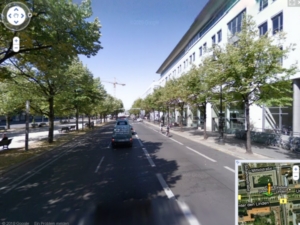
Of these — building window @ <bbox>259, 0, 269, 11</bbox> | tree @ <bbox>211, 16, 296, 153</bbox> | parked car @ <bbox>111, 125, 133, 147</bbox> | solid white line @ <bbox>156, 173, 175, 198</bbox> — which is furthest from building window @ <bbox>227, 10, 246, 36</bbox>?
solid white line @ <bbox>156, 173, 175, 198</bbox>

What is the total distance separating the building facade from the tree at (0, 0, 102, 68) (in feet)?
28.1

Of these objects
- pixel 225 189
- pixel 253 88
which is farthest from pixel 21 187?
pixel 253 88

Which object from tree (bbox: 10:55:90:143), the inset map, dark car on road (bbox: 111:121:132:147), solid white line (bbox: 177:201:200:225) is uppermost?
tree (bbox: 10:55:90:143)

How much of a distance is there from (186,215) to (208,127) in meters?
27.0

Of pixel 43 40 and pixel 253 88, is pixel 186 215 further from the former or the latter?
pixel 253 88

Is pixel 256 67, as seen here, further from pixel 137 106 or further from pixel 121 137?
pixel 137 106

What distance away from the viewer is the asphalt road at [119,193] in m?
4.28

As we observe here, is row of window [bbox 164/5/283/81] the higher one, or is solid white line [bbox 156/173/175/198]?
row of window [bbox 164/5/283/81]

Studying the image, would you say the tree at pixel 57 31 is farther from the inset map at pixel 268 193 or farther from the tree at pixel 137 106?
the tree at pixel 137 106

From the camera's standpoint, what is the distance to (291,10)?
564 inches

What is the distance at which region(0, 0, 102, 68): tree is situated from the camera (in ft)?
23.6

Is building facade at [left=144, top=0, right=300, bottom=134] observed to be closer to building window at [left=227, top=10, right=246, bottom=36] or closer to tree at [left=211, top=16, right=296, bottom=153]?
building window at [left=227, top=10, right=246, bottom=36]

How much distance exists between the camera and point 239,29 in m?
21.8

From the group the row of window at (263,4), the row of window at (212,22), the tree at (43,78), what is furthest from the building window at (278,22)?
the tree at (43,78)
